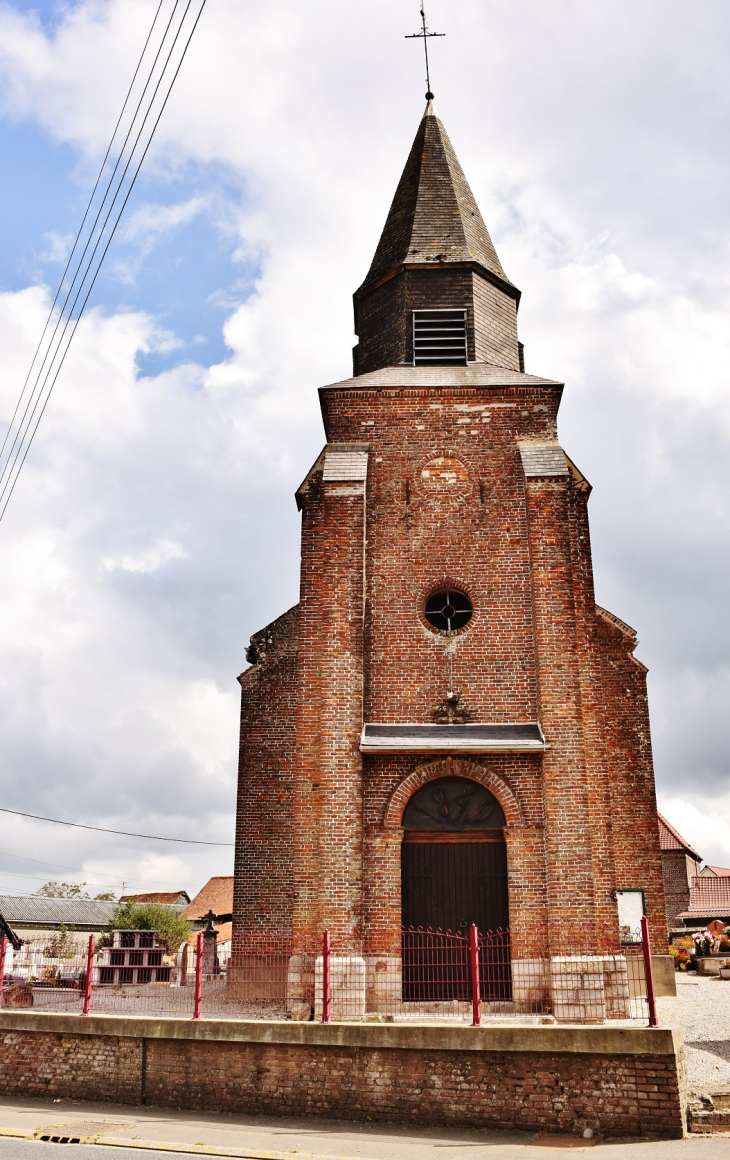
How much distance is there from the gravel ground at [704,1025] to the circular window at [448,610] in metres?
6.26

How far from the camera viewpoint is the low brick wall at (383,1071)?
920cm

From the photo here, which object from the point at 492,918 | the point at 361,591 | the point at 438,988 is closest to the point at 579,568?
the point at 361,591

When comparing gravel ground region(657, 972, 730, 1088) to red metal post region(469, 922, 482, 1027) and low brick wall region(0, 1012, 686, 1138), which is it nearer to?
low brick wall region(0, 1012, 686, 1138)

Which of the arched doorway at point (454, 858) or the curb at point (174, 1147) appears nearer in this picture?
the curb at point (174, 1147)

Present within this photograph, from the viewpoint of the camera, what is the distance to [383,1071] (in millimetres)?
9922

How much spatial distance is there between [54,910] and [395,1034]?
5282 cm

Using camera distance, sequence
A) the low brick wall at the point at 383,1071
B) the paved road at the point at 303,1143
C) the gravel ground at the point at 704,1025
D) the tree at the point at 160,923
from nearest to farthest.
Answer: the paved road at the point at 303,1143 → the low brick wall at the point at 383,1071 → the gravel ground at the point at 704,1025 → the tree at the point at 160,923

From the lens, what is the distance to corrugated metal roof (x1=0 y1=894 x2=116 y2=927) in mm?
53312

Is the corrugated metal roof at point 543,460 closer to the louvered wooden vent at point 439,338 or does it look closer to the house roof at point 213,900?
the louvered wooden vent at point 439,338

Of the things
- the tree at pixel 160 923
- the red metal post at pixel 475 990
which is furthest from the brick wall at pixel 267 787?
the tree at pixel 160 923

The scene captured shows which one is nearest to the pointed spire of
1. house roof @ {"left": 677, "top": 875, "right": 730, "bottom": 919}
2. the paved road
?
the paved road

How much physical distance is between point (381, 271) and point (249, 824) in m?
10.9

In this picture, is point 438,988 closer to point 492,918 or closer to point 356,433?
point 492,918

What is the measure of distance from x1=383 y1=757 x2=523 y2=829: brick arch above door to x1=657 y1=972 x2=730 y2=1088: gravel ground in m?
3.41
